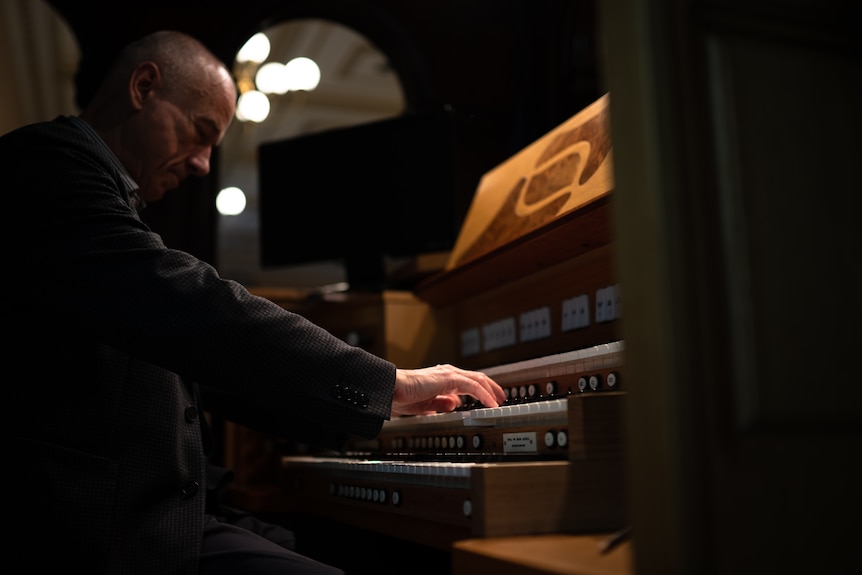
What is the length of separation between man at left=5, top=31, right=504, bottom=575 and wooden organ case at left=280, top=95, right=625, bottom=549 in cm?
22

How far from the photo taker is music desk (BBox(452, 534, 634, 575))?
1.08 m

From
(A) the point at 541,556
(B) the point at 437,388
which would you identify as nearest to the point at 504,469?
(A) the point at 541,556

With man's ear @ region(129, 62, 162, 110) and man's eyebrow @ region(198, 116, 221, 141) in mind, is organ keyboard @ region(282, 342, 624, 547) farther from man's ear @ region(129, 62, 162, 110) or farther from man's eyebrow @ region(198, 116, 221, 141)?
man's ear @ region(129, 62, 162, 110)

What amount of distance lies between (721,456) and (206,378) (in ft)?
2.84

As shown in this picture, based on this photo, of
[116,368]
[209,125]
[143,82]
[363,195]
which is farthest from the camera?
[363,195]

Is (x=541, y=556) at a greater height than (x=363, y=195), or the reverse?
(x=363, y=195)

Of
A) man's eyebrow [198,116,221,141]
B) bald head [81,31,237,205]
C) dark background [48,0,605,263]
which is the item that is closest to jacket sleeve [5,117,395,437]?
bald head [81,31,237,205]

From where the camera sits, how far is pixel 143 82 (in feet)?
6.82

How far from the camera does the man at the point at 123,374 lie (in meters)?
1.48

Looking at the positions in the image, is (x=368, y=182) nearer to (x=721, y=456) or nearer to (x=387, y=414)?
(x=387, y=414)

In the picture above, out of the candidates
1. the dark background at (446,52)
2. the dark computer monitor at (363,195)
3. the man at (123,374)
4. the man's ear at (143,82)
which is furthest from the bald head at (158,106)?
the dark background at (446,52)

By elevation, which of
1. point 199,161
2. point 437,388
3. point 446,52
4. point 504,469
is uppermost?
point 446,52

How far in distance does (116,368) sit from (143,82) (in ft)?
2.67

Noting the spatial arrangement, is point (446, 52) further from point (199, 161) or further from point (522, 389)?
point (522, 389)
